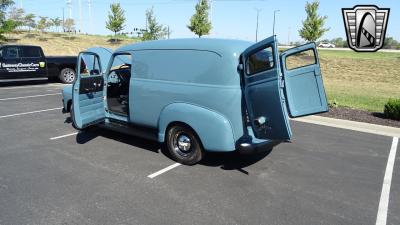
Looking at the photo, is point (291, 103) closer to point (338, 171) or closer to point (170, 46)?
point (338, 171)

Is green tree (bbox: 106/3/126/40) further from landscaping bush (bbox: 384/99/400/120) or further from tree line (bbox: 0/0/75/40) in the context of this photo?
landscaping bush (bbox: 384/99/400/120)

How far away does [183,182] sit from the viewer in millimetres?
4828

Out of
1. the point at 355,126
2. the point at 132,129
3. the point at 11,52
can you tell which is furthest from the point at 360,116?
the point at 11,52

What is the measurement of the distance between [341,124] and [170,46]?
17.4ft

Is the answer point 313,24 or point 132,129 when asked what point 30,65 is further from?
point 313,24

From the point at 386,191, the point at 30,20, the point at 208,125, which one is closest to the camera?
the point at 386,191

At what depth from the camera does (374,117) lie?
938 centimetres

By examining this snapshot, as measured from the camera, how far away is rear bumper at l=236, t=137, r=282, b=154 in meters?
4.87


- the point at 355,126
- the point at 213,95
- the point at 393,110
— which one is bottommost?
the point at 355,126

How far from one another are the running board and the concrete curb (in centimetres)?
465

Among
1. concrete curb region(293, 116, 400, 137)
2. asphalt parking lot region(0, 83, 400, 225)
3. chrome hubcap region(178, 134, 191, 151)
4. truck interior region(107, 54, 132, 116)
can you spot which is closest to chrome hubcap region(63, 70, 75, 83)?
asphalt parking lot region(0, 83, 400, 225)

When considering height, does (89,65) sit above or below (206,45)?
below

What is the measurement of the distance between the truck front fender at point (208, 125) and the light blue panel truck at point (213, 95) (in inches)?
0.6

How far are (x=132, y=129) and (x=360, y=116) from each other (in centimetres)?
666
